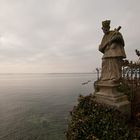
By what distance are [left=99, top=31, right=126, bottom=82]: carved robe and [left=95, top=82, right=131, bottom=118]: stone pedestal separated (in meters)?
0.36

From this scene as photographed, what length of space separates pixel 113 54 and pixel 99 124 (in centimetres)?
296

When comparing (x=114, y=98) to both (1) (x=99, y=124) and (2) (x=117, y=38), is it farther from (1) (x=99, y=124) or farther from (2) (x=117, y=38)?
(2) (x=117, y=38)

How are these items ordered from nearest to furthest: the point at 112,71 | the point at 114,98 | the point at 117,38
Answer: the point at 114,98 → the point at 117,38 → the point at 112,71

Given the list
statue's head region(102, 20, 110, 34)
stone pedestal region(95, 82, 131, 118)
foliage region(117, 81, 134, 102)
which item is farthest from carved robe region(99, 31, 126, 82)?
foliage region(117, 81, 134, 102)

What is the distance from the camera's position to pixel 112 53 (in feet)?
24.3

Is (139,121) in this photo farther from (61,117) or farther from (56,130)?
(61,117)

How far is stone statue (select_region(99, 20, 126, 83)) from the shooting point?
24.0 feet

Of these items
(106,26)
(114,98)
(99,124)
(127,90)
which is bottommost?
(99,124)

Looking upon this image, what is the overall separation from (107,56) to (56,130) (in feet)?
44.0

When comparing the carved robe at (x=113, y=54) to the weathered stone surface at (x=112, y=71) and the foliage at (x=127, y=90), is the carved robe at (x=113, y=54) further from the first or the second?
the foliage at (x=127, y=90)

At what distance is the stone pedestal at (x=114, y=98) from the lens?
22.8ft

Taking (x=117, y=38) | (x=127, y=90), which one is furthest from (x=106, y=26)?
Answer: (x=127, y=90)

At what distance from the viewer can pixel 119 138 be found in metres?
5.65

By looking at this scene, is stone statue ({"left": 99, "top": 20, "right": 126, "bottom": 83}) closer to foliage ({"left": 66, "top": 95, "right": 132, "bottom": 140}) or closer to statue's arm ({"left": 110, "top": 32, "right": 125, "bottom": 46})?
statue's arm ({"left": 110, "top": 32, "right": 125, "bottom": 46})
